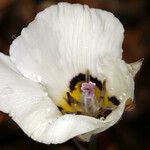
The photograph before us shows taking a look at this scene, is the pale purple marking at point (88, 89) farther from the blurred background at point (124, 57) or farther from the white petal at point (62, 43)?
the blurred background at point (124, 57)

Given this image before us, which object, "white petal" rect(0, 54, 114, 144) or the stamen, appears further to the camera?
the stamen

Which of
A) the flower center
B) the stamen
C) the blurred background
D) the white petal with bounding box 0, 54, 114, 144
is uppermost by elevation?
the white petal with bounding box 0, 54, 114, 144

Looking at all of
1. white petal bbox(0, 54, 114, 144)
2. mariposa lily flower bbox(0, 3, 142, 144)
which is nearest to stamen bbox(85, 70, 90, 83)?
mariposa lily flower bbox(0, 3, 142, 144)

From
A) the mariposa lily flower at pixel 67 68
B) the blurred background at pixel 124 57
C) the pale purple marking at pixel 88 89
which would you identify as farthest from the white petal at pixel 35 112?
the blurred background at pixel 124 57

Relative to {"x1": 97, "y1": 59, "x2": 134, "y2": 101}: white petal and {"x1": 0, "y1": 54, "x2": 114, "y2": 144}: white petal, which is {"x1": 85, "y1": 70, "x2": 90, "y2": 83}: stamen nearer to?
{"x1": 97, "y1": 59, "x2": 134, "y2": 101}: white petal

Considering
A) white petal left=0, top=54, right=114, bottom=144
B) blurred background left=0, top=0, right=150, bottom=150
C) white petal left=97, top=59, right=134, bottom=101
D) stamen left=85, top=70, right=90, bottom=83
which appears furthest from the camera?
blurred background left=0, top=0, right=150, bottom=150

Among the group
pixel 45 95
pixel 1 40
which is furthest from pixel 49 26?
pixel 1 40

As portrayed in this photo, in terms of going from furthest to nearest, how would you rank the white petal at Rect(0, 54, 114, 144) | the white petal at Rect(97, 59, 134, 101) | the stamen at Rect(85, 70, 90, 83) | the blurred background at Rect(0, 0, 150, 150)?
the blurred background at Rect(0, 0, 150, 150)
the stamen at Rect(85, 70, 90, 83)
the white petal at Rect(97, 59, 134, 101)
the white petal at Rect(0, 54, 114, 144)
